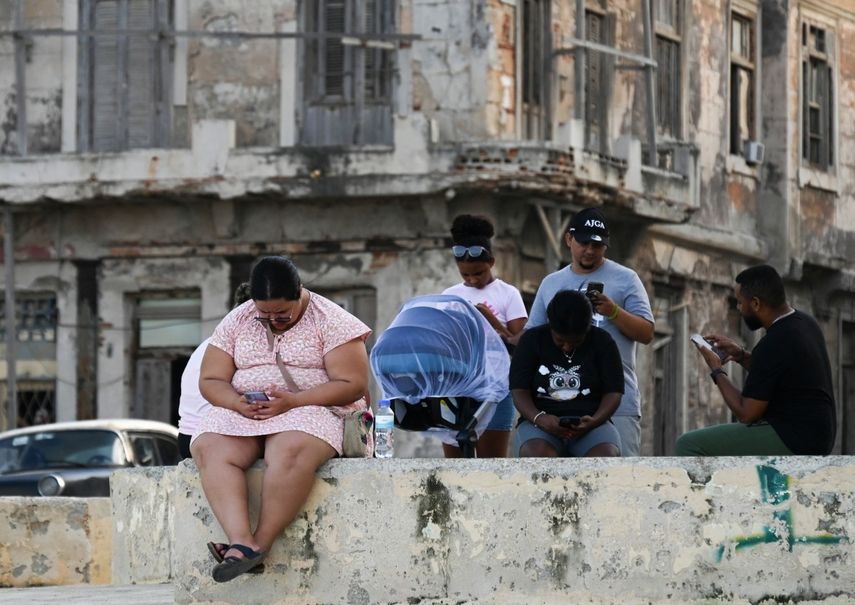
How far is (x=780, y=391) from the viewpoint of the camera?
32.0 feet

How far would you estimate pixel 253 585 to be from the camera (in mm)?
9305

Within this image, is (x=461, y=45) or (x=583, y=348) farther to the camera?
(x=461, y=45)

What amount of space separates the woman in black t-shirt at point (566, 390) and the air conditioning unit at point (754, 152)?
1926 centimetres

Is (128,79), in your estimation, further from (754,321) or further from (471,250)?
(754,321)

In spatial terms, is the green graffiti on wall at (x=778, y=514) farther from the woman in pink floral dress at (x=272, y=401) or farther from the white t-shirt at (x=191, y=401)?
the white t-shirt at (x=191, y=401)

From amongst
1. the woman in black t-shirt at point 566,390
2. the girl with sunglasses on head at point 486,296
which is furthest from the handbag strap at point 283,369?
the girl with sunglasses on head at point 486,296

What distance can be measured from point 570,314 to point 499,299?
4.98 ft

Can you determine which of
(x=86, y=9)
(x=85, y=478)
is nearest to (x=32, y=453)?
(x=85, y=478)

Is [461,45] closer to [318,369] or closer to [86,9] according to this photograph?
[86,9]

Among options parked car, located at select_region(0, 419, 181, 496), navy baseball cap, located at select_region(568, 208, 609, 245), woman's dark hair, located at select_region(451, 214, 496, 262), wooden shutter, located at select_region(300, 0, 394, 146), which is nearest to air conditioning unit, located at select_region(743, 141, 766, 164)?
wooden shutter, located at select_region(300, 0, 394, 146)

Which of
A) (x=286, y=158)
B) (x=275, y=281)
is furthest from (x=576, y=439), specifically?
(x=286, y=158)

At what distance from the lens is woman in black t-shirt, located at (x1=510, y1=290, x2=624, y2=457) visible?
10.1m

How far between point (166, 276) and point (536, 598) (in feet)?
52.8

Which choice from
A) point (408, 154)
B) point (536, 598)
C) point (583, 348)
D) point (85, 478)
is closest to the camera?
point (536, 598)
